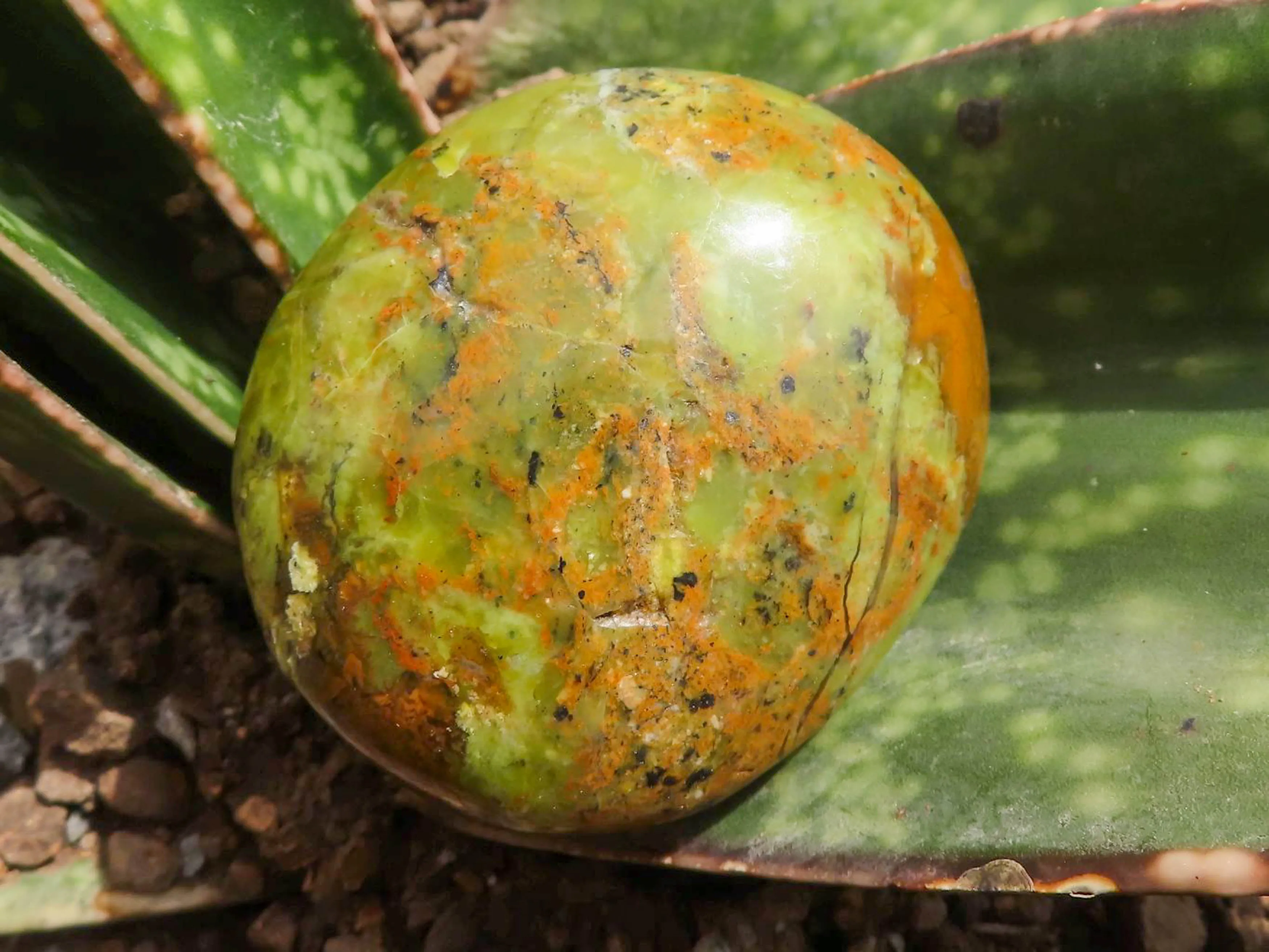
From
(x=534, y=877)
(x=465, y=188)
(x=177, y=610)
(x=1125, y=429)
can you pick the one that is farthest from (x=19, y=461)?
(x=1125, y=429)

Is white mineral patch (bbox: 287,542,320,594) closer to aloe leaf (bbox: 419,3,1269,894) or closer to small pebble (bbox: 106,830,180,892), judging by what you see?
aloe leaf (bbox: 419,3,1269,894)

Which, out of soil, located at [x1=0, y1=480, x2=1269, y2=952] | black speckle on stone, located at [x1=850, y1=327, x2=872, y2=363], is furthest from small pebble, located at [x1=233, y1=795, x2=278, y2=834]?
black speckle on stone, located at [x1=850, y1=327, x2=872, y2=363]

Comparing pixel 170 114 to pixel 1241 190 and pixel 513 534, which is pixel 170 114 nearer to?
pixel 513 534

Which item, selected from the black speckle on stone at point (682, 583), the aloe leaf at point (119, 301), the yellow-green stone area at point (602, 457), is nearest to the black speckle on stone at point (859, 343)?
the yellow-green stone area at point (602, 457)

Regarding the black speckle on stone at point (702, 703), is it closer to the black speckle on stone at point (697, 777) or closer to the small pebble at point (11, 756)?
the black speckle on stone at point (697, 777)

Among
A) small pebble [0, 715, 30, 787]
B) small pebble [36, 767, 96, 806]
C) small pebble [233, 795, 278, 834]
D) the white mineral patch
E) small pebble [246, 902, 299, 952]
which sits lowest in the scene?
small pebble [246, 902, 299, 952]

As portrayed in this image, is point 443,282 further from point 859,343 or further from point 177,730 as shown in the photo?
point 177,730

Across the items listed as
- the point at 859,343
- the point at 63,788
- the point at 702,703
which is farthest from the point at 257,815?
the point at 859,343
